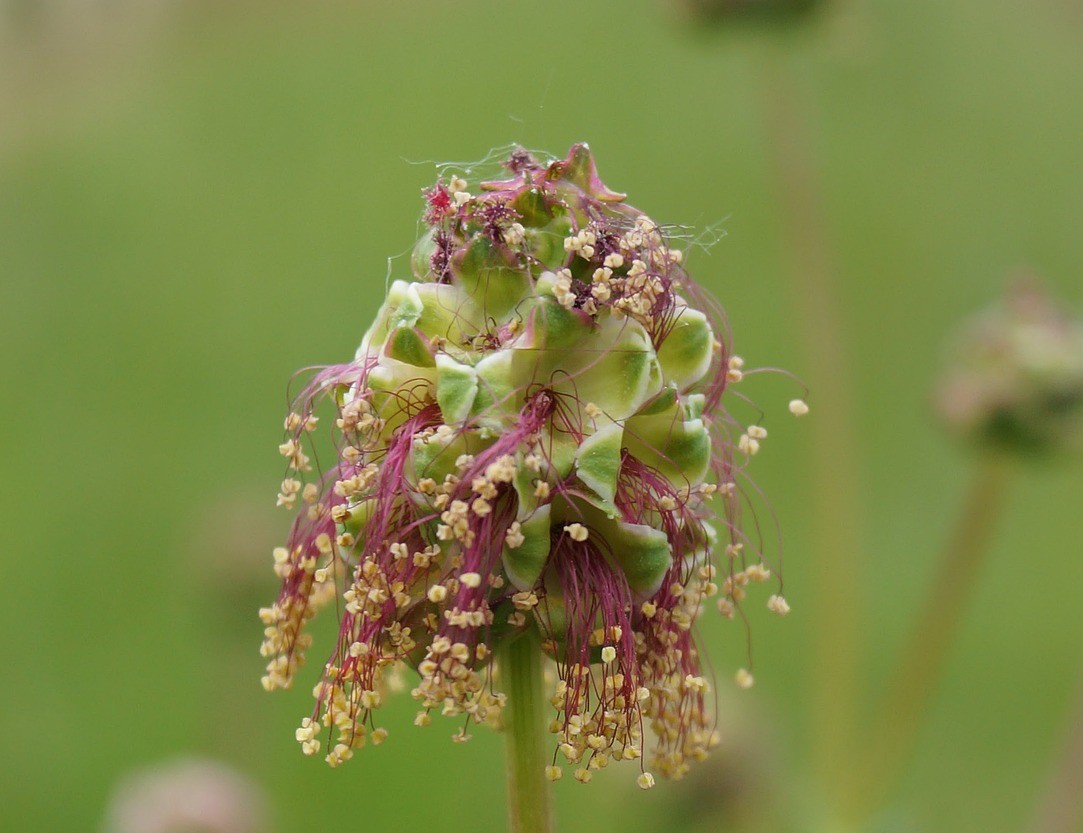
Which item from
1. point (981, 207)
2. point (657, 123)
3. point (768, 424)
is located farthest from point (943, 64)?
point (768, 424)

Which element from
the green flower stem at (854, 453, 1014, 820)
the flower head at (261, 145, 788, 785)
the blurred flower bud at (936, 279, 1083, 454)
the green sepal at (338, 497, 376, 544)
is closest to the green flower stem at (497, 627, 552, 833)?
the flower head at (261, 145, 788, 785)

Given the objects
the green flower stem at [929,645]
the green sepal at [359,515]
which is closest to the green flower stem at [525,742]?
the green sepal at [359,515]

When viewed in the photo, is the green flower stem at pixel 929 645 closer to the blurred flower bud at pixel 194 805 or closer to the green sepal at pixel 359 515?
the blurred flower bud at pixel 194 805

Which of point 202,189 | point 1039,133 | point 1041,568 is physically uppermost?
point 1039,133

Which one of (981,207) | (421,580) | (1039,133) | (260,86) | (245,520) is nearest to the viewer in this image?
(421,580)

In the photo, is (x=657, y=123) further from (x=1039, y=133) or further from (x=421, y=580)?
(x=421, y=580)

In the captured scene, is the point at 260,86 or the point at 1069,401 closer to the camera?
the point at 1069,401

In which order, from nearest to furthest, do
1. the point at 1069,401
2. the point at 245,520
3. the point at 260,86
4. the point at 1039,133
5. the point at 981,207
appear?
the point at 1069,401 < the point at 245,520 < the point at 981,207 < the point at 1039,133 < the point at 260,86

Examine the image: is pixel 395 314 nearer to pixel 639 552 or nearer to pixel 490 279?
pixel 490 279

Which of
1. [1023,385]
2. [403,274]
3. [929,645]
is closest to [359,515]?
[929,645]
